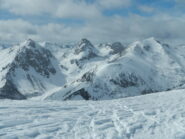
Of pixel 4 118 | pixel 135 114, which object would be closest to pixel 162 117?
pixel 135 114

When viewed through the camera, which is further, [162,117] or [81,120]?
[162,117]

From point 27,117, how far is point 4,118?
5.42 feet

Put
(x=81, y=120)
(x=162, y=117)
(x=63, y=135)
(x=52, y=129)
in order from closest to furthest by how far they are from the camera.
Answer: 1. (x=63, y=135)
2. (x=52, y=129)
3. (x=81, y=120)
4. (x=162, y=117)

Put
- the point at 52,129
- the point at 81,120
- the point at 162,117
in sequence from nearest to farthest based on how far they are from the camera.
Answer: the point at 52,129
the point at 81,120
the point at 162,117

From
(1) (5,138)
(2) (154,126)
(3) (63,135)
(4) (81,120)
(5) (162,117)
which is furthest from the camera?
(5) (162,117)

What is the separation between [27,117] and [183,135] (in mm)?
10907

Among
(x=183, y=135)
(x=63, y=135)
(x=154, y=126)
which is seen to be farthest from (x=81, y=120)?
(x=183, y=135)

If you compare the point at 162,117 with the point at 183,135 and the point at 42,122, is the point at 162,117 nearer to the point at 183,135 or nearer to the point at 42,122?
the point at 183,135

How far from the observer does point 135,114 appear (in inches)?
895

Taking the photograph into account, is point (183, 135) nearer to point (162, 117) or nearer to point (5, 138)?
point (162, 117)

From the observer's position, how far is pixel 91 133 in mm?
16781

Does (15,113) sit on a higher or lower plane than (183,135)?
higher

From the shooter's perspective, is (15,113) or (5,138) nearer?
(5,138)

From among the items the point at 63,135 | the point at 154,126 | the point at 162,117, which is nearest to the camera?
the point at 63,135
